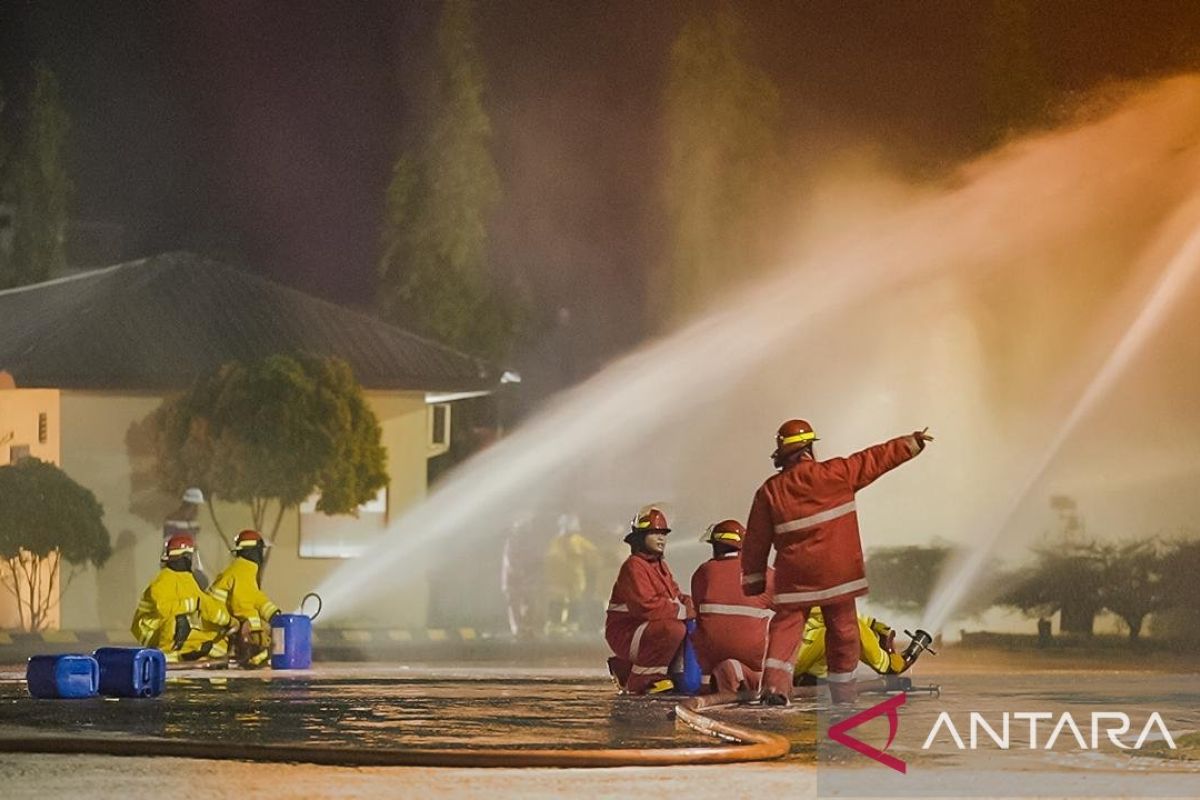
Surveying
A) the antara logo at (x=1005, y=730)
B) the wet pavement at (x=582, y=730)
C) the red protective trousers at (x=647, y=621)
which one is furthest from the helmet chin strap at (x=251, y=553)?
the antara logo at (x=1005, y=730)

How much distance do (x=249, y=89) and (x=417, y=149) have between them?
13.9ft

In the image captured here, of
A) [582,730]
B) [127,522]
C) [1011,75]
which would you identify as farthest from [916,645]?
[1011,75]

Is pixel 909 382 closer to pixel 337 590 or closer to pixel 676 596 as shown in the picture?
pixel 337 590

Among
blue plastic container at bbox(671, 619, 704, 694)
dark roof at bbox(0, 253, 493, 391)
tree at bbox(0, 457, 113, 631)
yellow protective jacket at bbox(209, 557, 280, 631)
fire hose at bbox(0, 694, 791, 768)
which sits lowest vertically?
fire hose at bbox(0, 694, 791, 768)

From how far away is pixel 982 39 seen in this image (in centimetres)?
4769

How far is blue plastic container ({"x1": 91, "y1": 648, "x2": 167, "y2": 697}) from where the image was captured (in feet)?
53.1

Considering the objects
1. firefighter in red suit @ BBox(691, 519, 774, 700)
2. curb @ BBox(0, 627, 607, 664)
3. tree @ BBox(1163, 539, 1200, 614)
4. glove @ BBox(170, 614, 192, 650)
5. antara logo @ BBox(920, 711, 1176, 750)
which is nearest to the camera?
antara logo @ BBox(920, 711, 1176, 750)

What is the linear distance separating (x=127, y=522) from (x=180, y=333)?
3.67 m

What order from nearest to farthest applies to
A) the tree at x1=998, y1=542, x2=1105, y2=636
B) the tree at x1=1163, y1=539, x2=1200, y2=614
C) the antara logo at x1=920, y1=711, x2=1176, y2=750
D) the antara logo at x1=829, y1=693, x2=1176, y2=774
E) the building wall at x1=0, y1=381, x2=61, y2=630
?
the antara logo at x1=829, y1=693, x2=1176, y2=774
the antara logo at x1=920, y1=711, x2=1176, y2=750
the tree at x1=1163, y1=539, x2=1200, y2=614
the tree at x1=998, y1=542, x2=1105, y2=636
the building wall at x1=0, y1=381, x2=61, y2=630

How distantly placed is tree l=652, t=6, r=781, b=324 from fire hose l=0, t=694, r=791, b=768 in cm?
3683

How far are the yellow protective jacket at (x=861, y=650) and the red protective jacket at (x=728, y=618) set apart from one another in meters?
0.33

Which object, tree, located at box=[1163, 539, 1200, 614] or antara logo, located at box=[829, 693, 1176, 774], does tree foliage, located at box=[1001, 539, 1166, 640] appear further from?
antara logo, located at box=[829, 693, 1176, 774]

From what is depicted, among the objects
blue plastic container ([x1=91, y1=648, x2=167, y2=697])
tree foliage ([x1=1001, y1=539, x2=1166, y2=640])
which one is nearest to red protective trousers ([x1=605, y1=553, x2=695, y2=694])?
blue plastic container ([x1=91, y1=648, x2=167, y2=697])

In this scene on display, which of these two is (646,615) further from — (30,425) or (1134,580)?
(30,425)
